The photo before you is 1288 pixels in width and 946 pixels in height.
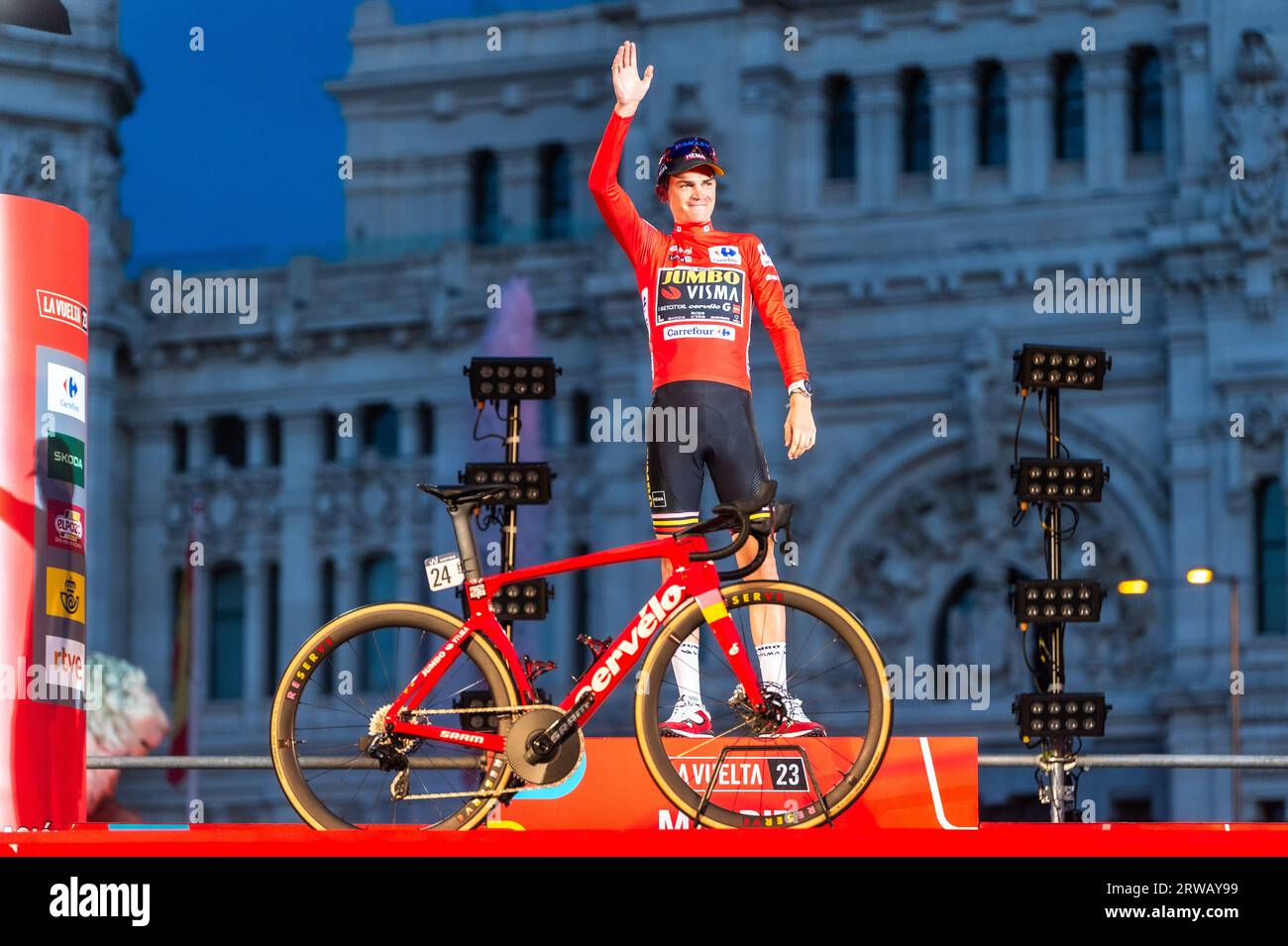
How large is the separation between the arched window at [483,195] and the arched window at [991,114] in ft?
36.4

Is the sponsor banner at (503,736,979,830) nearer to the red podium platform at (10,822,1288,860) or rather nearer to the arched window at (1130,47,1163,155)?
the red podium platform at (10,822,1288,860)

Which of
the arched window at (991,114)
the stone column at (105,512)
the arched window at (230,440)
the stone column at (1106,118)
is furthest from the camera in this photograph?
the arched window at (230,440)

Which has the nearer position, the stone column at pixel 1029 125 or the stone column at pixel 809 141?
the stone column at pixel 1029 125

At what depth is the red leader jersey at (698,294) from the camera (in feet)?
32.8

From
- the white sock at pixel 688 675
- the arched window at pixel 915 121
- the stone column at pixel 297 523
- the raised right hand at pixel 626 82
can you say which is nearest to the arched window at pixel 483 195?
the stone column at pixel 297 523

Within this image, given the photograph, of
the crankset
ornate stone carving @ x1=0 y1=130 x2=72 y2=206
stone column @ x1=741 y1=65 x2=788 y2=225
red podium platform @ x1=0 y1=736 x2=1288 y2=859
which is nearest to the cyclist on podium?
the crankset

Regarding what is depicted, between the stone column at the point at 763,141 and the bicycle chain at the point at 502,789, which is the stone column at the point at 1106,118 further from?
the bicycle chain at the point at 502,789

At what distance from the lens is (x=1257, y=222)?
42188 mm

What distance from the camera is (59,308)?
893cm

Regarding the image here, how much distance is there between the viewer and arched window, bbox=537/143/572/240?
169ft

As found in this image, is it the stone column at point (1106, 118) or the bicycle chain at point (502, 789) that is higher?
the stone column at point (1106, 118)

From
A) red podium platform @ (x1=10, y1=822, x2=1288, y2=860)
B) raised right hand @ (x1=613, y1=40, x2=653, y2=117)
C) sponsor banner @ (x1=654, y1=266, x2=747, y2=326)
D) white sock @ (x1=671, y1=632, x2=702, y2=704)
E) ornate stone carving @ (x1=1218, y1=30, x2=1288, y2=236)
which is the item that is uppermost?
ornate stone carving @ (x1=1218, y1=30, x2=1288, y2=236)

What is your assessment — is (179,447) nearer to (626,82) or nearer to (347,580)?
(347,580)

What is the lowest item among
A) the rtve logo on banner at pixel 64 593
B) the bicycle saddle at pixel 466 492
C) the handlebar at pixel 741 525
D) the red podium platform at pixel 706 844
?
the red podium platform at pixel 706 844
